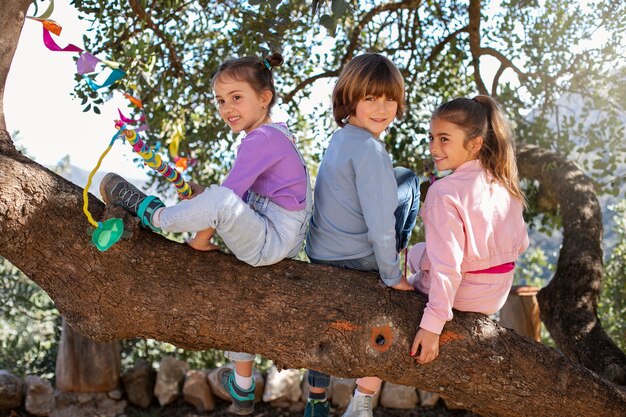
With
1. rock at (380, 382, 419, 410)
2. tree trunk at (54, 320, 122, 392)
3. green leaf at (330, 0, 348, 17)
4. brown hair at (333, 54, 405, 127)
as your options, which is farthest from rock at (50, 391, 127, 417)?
green leaf at (330, 0, 348, 17)

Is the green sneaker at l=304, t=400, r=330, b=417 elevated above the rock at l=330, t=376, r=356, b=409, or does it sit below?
above

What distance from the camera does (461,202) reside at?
8.17ft

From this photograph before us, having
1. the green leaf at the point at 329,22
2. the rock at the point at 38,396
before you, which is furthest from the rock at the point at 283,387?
the green leaf at the point at 329,22

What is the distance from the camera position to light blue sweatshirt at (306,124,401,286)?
2.47m

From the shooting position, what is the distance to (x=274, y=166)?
2578 millimetres

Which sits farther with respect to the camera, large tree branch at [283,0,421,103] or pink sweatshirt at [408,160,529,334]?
large tree branch at [283,0,421,103]

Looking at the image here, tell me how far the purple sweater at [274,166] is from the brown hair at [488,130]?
0.57 meters

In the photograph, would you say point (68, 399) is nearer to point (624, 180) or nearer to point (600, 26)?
point (624, 180)

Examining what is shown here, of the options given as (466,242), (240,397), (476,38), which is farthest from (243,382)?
(476,38)

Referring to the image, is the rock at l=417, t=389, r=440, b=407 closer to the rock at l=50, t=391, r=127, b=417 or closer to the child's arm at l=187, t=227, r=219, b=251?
the rock at l=50, t=391, r=127, b=417

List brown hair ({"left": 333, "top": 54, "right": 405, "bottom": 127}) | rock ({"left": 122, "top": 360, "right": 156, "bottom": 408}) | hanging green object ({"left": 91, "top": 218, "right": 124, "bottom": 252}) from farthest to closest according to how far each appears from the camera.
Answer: rock ({"left": 122, "top": 360, "right": 156, "bottom": 408}) → brown hair ({"left": 333, "top": 54, "right": 405, "bottom": 127}) → hanging green object ({"left": 91, "top": 218, "right": 124, "bottom": 252})

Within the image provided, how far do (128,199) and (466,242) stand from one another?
121cm

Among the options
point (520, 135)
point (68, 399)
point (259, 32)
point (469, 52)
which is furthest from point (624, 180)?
point (68, 399)

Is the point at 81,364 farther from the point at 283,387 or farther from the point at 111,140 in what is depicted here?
the point at 111,140
